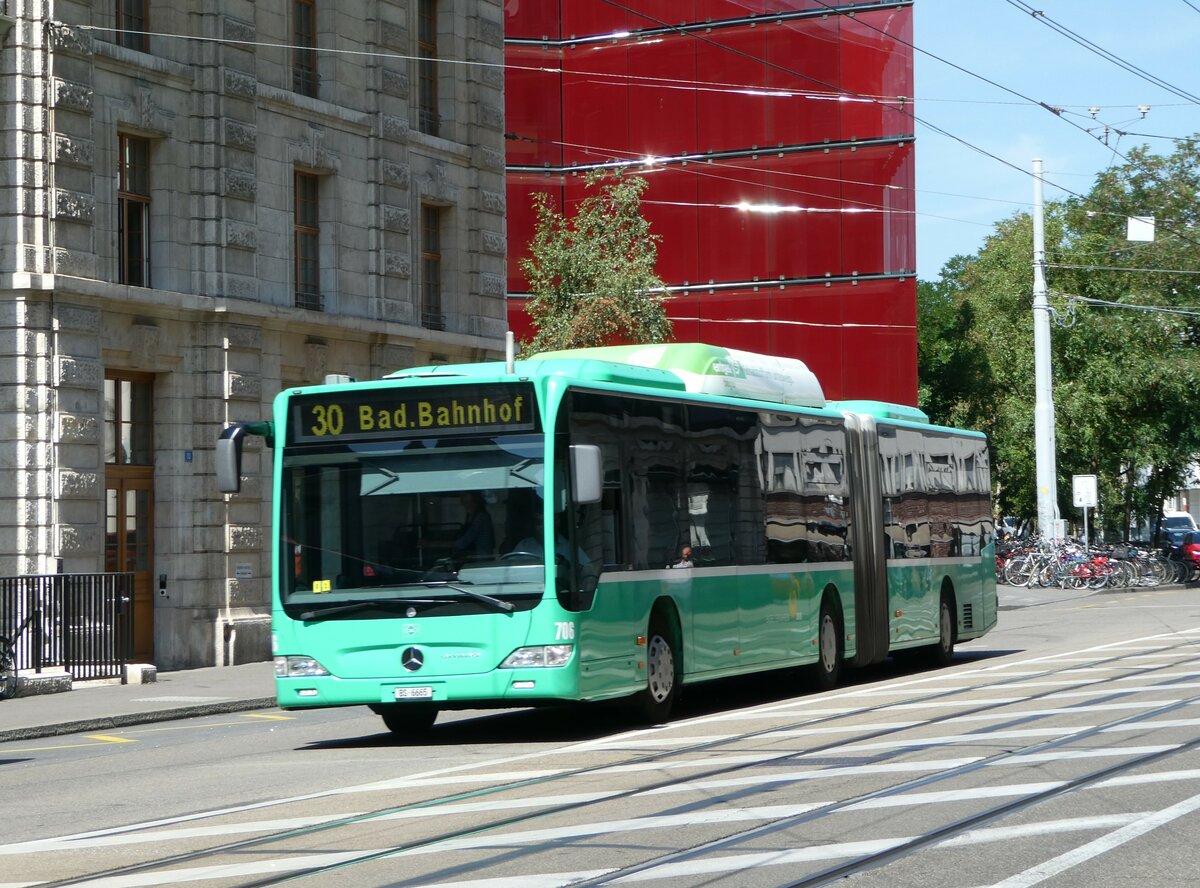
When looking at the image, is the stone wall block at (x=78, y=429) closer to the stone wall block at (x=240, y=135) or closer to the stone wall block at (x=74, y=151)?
the stone wall block at (x=74, y=151)

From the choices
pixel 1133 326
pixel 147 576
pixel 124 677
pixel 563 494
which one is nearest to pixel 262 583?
pixel 147 576

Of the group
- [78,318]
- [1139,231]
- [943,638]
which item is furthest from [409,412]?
[1139,231]

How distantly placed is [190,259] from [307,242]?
10.7 ft

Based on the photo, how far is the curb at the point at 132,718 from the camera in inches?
679

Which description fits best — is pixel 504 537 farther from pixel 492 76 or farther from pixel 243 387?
pixel 492 76

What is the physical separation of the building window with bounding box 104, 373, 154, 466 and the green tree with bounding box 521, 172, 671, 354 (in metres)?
11.6

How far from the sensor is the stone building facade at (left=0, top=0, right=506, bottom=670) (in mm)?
23344

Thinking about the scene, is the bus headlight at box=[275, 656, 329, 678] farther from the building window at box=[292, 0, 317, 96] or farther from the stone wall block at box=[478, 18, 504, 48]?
the stone wall block at box=[478, 18, 504, 48]

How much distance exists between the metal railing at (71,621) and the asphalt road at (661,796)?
14.1ft

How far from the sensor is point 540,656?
13922mm

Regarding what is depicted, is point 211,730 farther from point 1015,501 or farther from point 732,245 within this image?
point 1015,501

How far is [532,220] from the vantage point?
1961 inches

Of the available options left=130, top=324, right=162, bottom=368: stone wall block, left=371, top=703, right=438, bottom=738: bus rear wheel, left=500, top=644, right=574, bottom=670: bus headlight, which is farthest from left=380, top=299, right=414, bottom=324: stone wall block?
left=500, top=644, right=574, bottom=670: bus headlight

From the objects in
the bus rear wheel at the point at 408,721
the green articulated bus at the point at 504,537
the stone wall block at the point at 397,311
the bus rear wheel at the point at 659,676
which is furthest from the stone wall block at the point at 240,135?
the bus rear wheel at the point at 659,676
